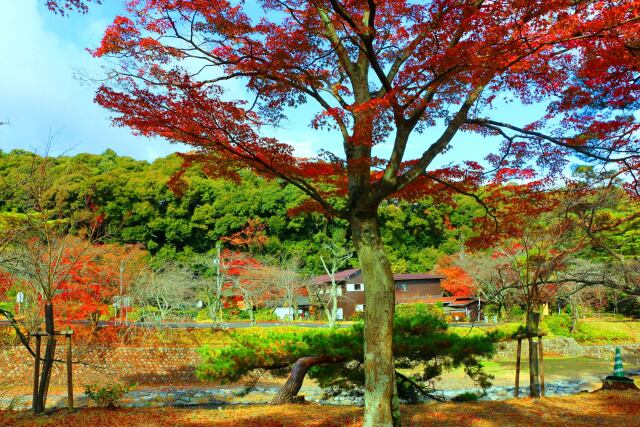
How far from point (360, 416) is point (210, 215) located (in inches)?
1027

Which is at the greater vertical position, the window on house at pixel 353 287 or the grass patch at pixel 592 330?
the window on house at pixel 353 287

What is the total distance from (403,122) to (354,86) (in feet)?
2.73

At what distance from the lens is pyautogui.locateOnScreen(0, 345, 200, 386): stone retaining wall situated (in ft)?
50.3

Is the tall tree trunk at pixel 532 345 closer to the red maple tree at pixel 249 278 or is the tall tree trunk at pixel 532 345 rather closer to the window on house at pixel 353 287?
the red maple tree at pixel 249 278

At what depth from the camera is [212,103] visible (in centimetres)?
542

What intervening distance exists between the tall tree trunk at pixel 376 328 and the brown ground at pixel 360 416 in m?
1.01

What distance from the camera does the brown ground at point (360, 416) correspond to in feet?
18.5

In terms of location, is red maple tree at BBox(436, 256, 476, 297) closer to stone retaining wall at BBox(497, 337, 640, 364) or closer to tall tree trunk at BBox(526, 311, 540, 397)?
stone retaining wall at BBox(497, 337, 640, 364)

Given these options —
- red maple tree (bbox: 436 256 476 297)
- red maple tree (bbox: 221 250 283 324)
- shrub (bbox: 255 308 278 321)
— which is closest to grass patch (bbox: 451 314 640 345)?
red maple tree (bbox: 436 256 476 297)

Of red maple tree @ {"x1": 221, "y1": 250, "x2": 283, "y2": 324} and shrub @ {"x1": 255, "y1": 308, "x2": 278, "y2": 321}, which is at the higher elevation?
red maple tree @ {"x1": 221, "y1": 250, "x2": 283, "y2": 324}

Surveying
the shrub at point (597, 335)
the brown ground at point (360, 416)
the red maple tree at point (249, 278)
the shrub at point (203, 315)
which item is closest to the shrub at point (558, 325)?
the shrub at point (597, 335)

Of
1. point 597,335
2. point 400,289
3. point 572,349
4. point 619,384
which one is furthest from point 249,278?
point 619,384

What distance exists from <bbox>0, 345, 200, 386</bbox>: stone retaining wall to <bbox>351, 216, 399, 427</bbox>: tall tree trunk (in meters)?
13.0

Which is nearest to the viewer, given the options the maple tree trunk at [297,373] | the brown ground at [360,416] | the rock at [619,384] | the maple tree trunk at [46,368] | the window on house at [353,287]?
the brown ground at [360,416]
